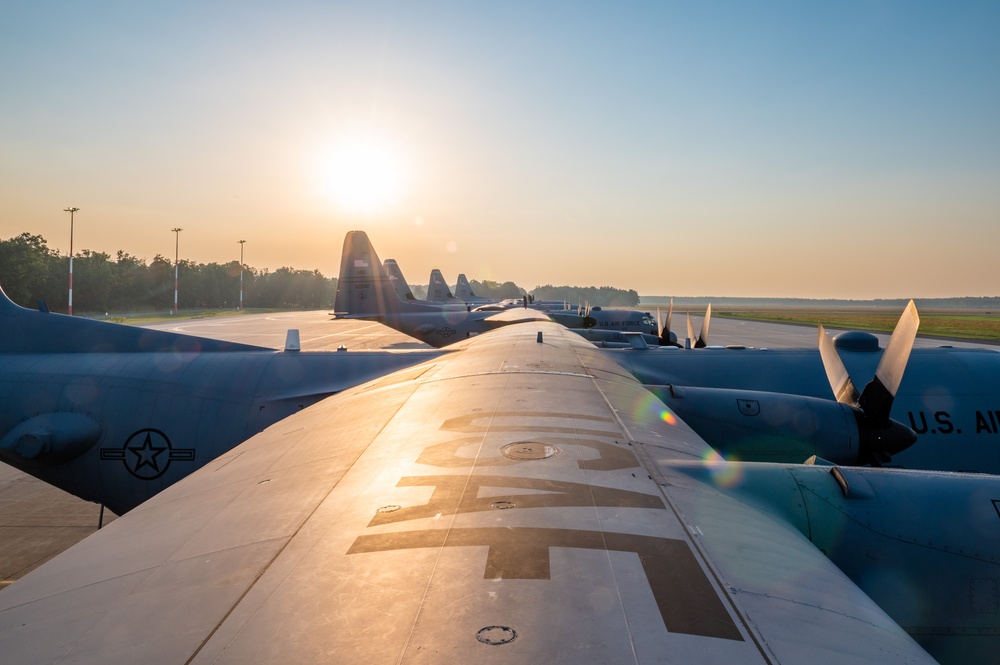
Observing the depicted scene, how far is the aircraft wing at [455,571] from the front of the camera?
2426 mm

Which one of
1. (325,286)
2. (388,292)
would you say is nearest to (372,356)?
(388,292)

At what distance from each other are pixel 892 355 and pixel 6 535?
17109mm

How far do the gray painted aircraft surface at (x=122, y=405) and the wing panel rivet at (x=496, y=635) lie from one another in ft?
30.9

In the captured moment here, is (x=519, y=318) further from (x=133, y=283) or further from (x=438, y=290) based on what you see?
(x=133, y=283)

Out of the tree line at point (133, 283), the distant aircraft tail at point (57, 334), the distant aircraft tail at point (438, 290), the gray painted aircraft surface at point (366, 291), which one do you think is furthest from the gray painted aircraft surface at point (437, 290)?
the distant aircraft tail at point (57, 334)

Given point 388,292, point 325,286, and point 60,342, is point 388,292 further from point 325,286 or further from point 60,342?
point 325,286

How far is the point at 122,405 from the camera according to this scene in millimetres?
10727

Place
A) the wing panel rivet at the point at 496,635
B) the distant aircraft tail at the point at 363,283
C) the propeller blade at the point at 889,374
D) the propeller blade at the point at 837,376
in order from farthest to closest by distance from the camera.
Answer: the distant aircraft tail at the point at 363,283 < the propeller blade at the point at 837,376 < the propeller blade at the point at 889,374 < the wing panel rivet at the point at 496,635

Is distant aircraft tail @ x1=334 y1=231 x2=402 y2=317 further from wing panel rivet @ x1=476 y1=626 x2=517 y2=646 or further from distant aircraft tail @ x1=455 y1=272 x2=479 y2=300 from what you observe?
distant aircraft tail @ x1=455 y1=272 x2=479 y2=300

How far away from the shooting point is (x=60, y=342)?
12031 mm

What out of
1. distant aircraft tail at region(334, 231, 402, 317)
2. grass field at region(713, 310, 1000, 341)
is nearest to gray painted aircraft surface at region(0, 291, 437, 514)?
distant aircraft tail at region(334, 231, 402, 317)

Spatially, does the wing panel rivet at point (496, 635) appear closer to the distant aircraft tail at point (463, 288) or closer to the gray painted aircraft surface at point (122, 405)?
the gray painted aircraft surface at point (122, 405)

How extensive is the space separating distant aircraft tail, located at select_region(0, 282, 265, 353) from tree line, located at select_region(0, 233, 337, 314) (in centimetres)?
5608

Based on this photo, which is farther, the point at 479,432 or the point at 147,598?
the point at 479,432
